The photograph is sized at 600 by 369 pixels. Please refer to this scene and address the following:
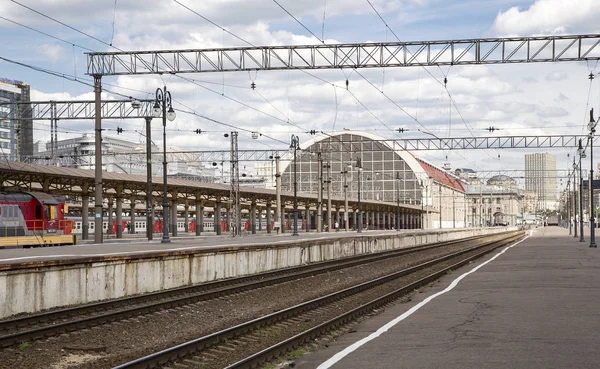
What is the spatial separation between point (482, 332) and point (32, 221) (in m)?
33.5

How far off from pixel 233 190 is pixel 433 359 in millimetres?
53403

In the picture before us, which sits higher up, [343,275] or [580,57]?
[580,57]

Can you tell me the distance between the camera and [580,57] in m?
35.1

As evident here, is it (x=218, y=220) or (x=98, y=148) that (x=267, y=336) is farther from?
(x=218, y=220)

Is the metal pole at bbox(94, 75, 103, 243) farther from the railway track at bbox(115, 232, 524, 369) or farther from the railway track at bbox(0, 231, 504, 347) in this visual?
the railway track at bbox(115, 232, 524, 369)

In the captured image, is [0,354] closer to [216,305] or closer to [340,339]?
[340,339]

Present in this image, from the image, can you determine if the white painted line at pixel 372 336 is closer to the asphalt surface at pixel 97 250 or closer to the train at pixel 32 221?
the asphalt surface at pixel 97 250

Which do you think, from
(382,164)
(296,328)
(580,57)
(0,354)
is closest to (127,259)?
(296,328)

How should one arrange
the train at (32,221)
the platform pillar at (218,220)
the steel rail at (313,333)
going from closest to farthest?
the steel rail at (313,333) → the train at (32,221) → the platform pillar at (218,220)

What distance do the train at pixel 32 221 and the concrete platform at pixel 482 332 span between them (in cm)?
2516

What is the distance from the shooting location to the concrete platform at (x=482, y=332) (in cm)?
1130

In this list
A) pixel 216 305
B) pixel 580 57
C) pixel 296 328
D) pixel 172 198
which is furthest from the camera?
pixel 172 198

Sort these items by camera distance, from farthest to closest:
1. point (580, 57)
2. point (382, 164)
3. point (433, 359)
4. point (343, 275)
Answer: point (382, 164)
point (580, 57)
point (343, 275)
point (433, 359)

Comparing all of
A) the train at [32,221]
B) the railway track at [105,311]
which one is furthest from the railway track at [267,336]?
the train at [32,221]
